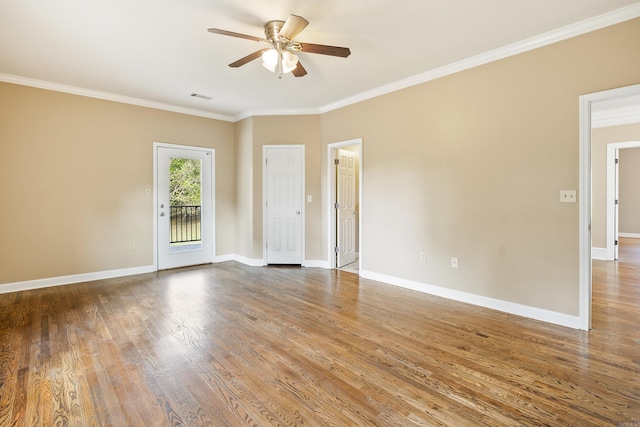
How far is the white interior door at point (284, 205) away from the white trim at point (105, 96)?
1.42 metres

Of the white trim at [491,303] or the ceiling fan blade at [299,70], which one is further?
the ceiling fan blade at [299,70]

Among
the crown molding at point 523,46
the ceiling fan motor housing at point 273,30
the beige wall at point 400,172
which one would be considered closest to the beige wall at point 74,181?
the beige wall at point 400,172

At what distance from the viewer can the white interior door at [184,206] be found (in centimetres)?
525

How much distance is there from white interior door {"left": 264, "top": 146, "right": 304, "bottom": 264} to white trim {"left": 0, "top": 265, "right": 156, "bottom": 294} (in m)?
2.10

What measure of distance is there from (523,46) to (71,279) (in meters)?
6.41

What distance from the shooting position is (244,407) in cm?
182

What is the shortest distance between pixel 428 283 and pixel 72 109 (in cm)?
557

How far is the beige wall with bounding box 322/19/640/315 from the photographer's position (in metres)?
2.88

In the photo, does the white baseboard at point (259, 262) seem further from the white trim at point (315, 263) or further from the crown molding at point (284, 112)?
the crown molding at point (284, 112)

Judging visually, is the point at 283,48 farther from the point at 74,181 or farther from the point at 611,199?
the point at 611,199

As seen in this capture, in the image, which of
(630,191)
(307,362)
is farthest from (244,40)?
(630,191)

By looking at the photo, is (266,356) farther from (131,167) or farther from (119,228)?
(131,167)

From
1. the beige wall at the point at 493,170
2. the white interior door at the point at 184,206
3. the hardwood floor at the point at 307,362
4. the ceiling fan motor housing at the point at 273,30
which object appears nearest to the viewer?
the hardwood floor at the point at 307,362

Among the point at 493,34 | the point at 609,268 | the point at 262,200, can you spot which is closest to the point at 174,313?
the point at 262,200
